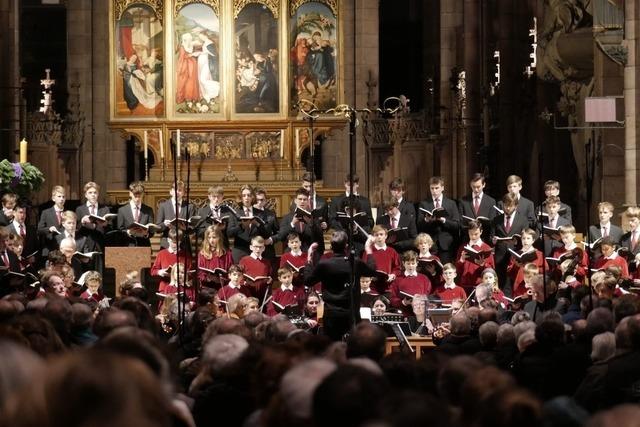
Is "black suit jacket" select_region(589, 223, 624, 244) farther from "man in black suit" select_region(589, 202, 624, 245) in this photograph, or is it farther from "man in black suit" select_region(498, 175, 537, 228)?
"man in black suit" select_region(498, 175, 537, 228)

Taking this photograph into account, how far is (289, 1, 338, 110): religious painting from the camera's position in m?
24.3

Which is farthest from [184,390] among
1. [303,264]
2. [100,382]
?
[303,264]

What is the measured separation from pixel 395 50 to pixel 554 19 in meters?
10.4

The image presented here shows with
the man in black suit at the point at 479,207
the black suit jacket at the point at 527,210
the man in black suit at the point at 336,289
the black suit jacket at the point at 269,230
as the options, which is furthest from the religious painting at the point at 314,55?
the man in black suit at the point at 336,289

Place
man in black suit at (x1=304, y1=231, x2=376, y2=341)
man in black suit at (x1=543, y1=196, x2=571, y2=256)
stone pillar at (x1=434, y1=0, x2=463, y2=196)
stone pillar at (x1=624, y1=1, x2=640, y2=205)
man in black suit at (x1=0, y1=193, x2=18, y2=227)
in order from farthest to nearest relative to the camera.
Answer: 1. stone pillar at (x1=434, y1=0, x2=463, y2=196)
2. man in black suit at (x1=0, y1=193, x2=18, y2=227)
3. stone pillar at (x1=624, y1=1, x2=640, y2=205)
4. man in black suit at (x1=543, y1=196, x2=571, y2=256)
5. man in black suit at (x1=304, y1=231, x2=376, y2=341)

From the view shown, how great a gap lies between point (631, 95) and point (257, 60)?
9033 mm

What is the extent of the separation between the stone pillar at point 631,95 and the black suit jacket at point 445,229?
1.92 m

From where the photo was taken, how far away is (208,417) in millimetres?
6406

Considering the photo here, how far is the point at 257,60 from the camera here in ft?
A: 80.0

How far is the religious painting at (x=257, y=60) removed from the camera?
24203 millimetres

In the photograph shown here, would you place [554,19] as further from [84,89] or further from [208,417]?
[208,417]

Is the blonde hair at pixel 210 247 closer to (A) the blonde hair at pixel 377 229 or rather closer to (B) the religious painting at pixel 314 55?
(A) the blonde hair at pixel 377 229

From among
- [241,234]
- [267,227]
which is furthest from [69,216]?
[267,227]

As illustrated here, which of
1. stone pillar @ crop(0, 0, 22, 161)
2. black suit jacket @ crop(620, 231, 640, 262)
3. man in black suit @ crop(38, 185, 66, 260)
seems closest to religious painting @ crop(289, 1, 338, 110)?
stone pillar @ crop(0, 0, 22, 161)
